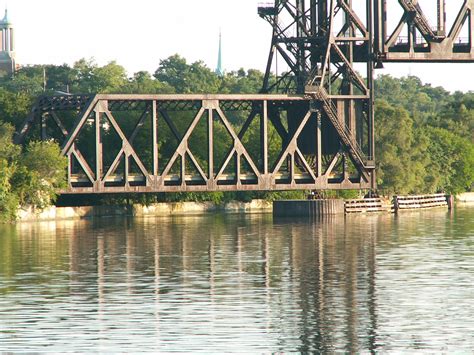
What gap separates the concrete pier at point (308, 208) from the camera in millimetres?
112062

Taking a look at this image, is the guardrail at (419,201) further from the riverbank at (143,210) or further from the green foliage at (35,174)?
the green foliage at (35,174)

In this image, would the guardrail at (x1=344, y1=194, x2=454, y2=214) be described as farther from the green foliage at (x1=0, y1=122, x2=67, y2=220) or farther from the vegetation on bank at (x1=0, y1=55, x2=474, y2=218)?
the green foliage at (x1=0, y1=122, x2=67, y2=220)

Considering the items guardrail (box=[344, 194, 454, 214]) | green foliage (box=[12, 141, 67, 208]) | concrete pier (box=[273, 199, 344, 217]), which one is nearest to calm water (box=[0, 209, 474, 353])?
green foliage (box=[12, 141, 67, 208])

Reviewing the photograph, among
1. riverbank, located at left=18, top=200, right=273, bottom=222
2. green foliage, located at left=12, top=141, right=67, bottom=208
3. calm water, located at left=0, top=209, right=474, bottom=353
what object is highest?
green foliage, located at left=12, top=141, right=67, bottom=208

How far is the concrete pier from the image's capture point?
368ft

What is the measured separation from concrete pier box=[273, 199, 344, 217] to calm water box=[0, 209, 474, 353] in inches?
803

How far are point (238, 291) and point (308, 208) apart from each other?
60114mm

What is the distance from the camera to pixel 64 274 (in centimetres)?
6012

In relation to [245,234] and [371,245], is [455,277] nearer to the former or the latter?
[371,245]

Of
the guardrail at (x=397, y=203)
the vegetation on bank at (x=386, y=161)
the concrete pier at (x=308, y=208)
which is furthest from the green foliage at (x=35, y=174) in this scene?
the guardrail at (x=397, y=203)

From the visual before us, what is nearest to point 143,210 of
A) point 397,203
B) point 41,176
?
point 41,176

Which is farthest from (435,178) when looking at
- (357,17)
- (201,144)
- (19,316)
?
(19,316)

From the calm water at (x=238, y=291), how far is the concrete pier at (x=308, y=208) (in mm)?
20407

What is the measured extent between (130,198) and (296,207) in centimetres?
1848
